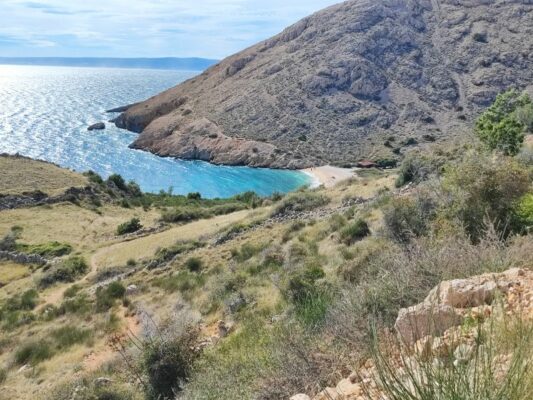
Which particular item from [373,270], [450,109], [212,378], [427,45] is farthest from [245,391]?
[427,45]

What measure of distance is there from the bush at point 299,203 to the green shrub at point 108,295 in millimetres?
10573

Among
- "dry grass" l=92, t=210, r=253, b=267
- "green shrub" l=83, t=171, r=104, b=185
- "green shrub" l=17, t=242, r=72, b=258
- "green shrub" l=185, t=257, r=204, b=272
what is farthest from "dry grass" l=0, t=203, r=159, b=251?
"green shrub" l=185, t=257, r=204, b=272

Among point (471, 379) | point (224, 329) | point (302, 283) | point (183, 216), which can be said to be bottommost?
point (183, 216)

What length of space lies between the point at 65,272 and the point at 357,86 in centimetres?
7118

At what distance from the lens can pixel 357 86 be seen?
85312mm

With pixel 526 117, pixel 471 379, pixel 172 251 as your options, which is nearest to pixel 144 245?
pixel 172 251

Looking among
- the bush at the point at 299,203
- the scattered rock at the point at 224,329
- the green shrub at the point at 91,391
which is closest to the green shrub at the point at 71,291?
the green shrub at the point at 91,391

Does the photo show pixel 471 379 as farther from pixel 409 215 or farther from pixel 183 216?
pixel 183 216

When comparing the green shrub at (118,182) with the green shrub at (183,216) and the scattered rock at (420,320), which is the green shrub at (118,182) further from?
the scattered rock at (420,320)

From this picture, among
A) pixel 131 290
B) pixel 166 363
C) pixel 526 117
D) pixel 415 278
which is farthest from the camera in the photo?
pixel 526 117

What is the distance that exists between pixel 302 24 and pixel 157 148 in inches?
1769

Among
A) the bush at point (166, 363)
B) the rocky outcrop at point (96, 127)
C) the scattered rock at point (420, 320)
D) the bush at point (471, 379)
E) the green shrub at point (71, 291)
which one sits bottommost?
the green shrub at point (71, 291)

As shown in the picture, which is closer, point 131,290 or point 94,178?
point 131,290

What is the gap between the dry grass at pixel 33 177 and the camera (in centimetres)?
4359
